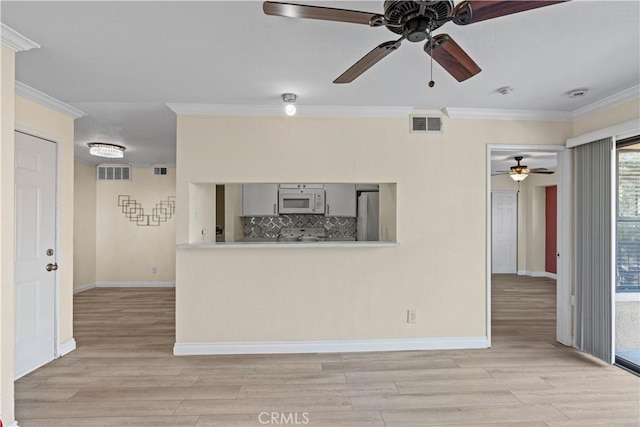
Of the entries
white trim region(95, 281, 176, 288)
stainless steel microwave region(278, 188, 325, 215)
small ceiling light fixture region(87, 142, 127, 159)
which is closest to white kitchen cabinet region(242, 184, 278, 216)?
stainless steel microwave region(278, 188, 325, 215)

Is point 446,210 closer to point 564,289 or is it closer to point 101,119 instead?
point 564,289

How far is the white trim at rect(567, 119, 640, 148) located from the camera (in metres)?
2.82

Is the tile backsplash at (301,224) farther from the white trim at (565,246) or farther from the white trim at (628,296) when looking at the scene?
the white trim at (628,296)

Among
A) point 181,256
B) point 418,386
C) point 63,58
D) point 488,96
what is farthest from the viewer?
point 181,256

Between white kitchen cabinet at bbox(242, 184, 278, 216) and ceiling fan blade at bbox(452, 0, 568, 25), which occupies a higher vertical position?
ceiling fan blade at bbox(452, 0, 568, 25)

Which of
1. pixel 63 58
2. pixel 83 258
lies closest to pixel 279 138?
pixel 63 58

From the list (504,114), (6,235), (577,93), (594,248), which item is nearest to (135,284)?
(6,235)

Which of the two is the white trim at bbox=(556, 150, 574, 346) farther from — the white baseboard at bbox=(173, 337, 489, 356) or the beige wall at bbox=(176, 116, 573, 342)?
the white baseboard at bbox=(173, 337, 489, 356)

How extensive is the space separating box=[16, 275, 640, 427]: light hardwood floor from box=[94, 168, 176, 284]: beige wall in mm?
2927

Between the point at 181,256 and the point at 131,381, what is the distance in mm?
1097

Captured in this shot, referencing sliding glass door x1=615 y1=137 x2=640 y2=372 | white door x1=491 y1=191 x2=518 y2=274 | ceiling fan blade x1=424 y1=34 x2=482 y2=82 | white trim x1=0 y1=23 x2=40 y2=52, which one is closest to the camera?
ceiling fan blade x1=424 y1=34 x2=482 y2=82

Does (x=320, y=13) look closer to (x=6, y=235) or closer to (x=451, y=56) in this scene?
(x=451, y=56)

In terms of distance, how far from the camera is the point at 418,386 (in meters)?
2.69

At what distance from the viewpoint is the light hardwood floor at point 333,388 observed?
2.29 meters
